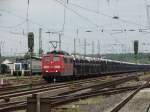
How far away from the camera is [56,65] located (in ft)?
169

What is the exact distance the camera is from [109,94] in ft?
99.5

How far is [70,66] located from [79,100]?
96.1 feet

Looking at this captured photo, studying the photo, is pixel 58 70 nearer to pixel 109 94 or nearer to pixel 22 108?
pixel 109 94

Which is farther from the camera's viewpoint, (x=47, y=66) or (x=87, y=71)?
(x=87, y=71)

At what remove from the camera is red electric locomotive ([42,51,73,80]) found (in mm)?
51094

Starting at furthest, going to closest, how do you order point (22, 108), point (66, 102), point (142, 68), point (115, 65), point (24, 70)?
1. point (142, 68)
2. point (115, 65)
3. point (24, 70)
4. point (66, 102)
5. point (22, 108)

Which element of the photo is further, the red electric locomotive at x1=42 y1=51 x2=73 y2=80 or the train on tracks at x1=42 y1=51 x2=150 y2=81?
the train on tracks at x1=42 y1=51 x2=150 y2=81

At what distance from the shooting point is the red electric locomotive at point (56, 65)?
168 feet

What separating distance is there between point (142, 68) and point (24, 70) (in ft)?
191

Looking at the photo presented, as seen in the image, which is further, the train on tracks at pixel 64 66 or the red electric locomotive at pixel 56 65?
the train on tracks at pixel 64 66

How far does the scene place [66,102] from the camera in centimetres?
2292

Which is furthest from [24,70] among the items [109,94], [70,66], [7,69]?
[109,94]

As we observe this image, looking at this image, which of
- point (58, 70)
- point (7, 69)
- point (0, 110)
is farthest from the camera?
point (7, 69)

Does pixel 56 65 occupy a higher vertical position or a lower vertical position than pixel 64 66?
higher
